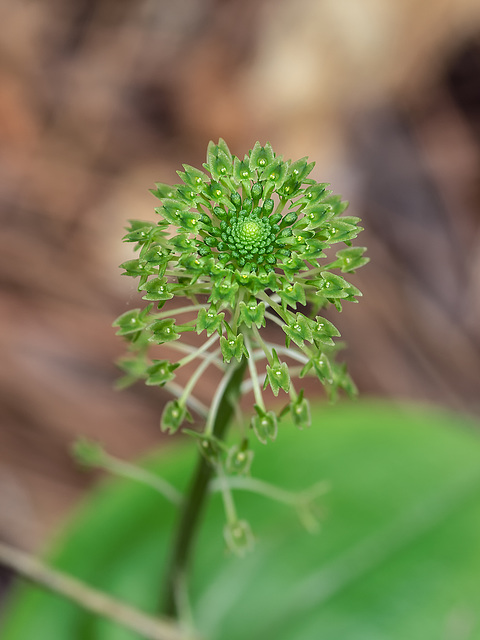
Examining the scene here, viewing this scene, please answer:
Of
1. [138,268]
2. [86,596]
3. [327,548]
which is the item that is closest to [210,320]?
[138,268]

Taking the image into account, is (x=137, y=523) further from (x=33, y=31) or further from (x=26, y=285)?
(x=33, y=31)

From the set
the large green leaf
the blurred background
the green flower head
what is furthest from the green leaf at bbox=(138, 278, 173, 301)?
the blurred background

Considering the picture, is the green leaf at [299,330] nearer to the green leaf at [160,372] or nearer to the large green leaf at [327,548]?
the green leaf at [160,372]

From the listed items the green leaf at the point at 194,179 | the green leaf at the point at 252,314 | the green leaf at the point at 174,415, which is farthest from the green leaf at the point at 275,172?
the green leaf at the point at 174,415

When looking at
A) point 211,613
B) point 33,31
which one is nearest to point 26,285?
point 33,31

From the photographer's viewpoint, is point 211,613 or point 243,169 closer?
point 243,169

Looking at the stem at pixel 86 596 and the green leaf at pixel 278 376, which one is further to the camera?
the stem at pixel 86 596
